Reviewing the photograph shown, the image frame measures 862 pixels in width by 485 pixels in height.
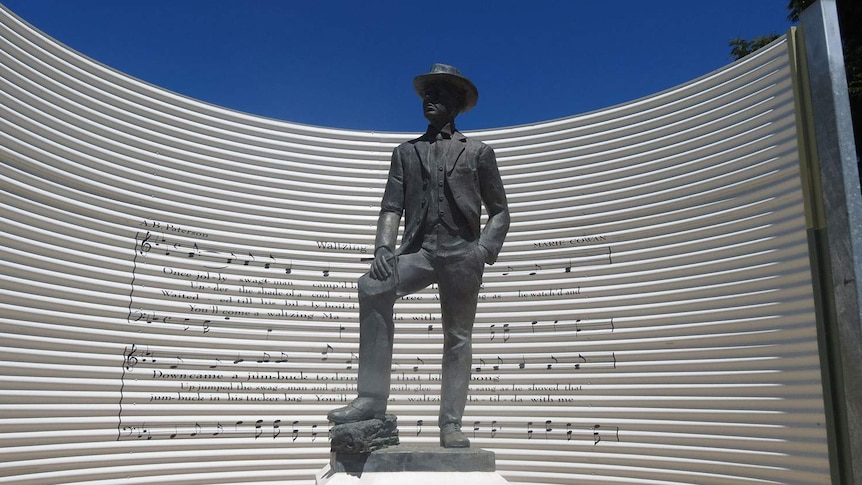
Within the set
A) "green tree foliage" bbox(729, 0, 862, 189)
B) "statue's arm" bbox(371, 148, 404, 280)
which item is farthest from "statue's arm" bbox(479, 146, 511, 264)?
"green tree foliage" bbox(729, 0, 862, 189)

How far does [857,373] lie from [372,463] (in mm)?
2273

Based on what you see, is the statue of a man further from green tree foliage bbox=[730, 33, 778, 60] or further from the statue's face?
green tree foliage bbox=[730, 33, 778, 60]

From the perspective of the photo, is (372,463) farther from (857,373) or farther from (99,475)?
(99,475)

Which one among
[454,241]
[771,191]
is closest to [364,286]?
[454,241]

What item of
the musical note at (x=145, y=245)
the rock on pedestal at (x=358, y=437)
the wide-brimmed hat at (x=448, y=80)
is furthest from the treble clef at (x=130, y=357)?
the wide-brimmed hat at (x=448, y=80)

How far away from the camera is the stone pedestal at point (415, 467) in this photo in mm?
3365

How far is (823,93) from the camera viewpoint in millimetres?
3045

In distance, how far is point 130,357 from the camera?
7.24 meters

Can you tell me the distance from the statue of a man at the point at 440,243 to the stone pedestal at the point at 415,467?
0.15 metres

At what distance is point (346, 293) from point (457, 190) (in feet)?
15.4

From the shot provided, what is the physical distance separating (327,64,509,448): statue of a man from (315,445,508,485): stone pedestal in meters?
0.15

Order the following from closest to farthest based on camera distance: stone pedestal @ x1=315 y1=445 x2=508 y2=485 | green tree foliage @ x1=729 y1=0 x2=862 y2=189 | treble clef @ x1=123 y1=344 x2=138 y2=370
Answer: stone pedestal @ x1=315 y1=445 x2=508 y2=485
treble clef @ x1=123 y1=344 x2=138 y2=370
green tree foliage @ x1=729 y1=0 x2=862 y2=189

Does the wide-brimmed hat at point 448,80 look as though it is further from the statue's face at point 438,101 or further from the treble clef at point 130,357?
the treble clef at point 130,357

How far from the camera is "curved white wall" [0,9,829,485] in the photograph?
21.6 feet
